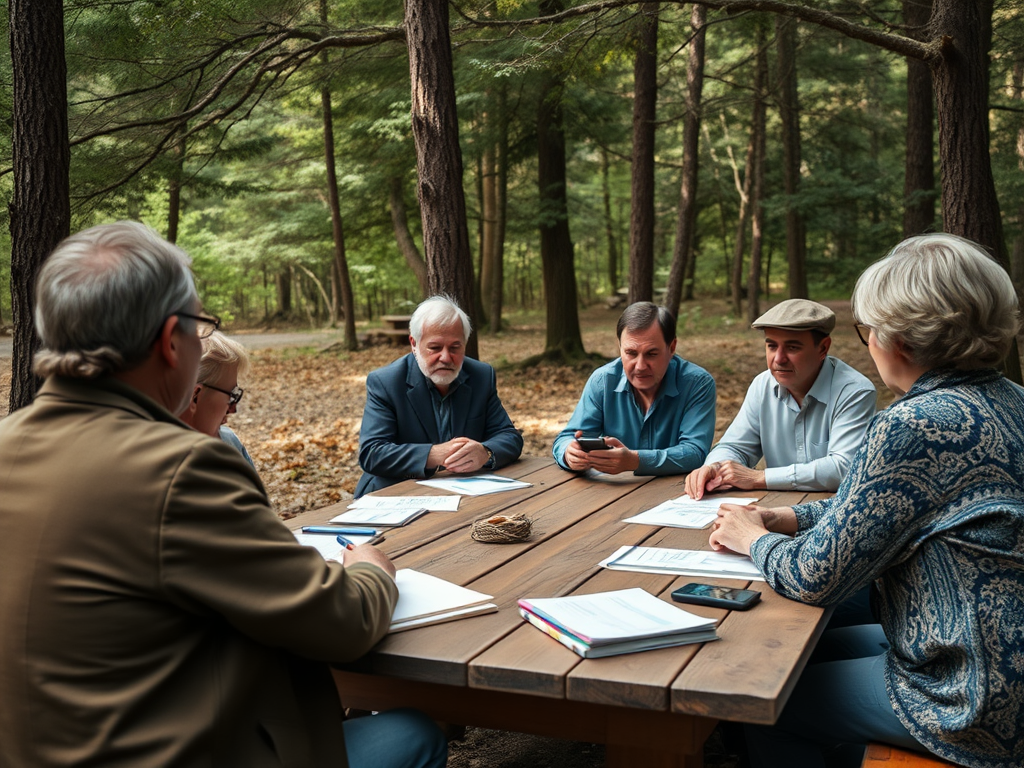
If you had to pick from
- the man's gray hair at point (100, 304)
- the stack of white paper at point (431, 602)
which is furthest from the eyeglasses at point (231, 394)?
the man's gray hair at point (100, 304)

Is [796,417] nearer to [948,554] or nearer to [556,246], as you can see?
[948,554]

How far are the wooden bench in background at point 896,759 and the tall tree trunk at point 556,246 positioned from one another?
10.8 m

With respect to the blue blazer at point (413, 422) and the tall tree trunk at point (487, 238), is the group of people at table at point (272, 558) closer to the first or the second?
the blue blazer at point (413, 422)

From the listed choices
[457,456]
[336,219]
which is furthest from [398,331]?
[457,456]

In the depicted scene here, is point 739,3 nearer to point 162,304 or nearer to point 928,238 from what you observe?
point 928,238

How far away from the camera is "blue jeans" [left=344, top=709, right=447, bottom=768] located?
1993mm

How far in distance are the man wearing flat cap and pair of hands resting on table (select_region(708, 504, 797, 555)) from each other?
635 mm

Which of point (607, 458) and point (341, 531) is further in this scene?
point (607, 458)

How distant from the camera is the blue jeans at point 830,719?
2.22 meters

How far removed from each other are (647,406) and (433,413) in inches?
40.7

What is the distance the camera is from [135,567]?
5.04 ft

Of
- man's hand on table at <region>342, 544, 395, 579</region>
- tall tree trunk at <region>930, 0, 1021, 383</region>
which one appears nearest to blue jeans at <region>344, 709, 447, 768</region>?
man's hand on table at <region>342, 544, 395, 579</region>

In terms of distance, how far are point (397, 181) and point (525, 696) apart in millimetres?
15902

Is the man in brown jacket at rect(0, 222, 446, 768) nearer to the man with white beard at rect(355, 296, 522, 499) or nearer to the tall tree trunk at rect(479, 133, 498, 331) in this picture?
the man with white beard at rect(355, 296, 522, 499)
